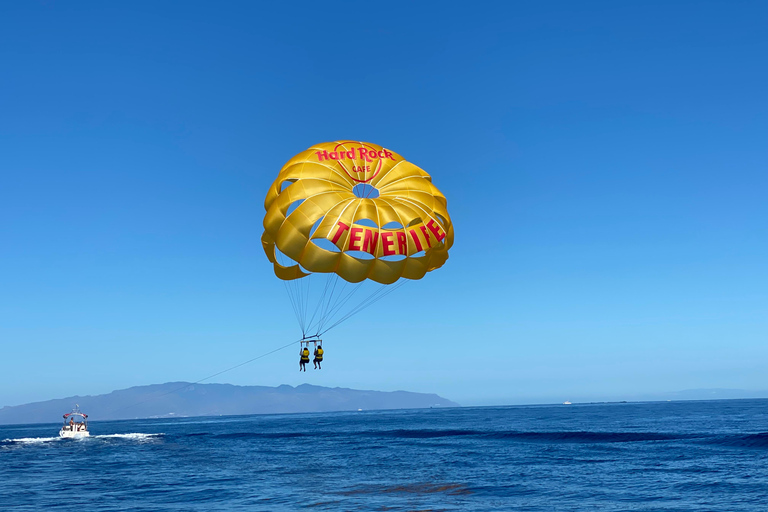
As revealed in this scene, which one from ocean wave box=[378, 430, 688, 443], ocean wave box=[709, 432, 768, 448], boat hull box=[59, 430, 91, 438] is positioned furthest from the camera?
boat hull box=[59, 430, 91, 438]

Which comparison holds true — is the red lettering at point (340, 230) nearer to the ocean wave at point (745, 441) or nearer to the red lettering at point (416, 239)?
the red lettering at point (416, 239)

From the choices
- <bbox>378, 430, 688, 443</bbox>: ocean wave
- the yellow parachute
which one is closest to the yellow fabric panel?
the yellow parachute

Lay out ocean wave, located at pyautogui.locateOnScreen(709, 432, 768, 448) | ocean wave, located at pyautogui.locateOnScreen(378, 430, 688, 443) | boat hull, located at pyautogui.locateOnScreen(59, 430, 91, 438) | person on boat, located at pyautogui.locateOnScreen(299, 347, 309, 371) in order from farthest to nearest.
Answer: boat hull, located at pyautogui.locateOnScreen(59, 430, 91, 438) < ocean wave, located at pyautogui.locateOnScreen(378, 430, 688, 443) < ocean wave, located at pyautogui.locateOnScreen(709, 432, 768, 448) < person on boat, located at pyautogui.locateOnScreen(299, 347, 309, 371)

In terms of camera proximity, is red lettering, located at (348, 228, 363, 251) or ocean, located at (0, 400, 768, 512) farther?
ocean, located at (0, 400, 768, 512)

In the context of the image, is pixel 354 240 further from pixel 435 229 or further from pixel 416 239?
pixel 435 229

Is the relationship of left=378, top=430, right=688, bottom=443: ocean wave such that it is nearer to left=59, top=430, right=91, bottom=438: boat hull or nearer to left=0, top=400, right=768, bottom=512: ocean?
left=0, top=400, right=768, bottom=512: ocean

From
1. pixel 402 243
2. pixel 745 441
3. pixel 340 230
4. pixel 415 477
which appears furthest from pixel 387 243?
pixel 745 441
